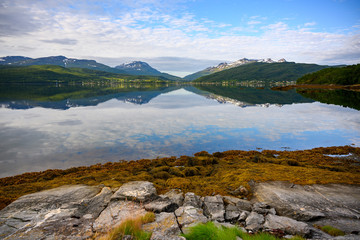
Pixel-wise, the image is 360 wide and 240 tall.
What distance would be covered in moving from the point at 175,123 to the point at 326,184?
24662 mm

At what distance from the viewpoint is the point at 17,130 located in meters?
29.3

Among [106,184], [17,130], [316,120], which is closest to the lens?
[106,184]

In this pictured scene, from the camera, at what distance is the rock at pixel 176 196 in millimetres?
11086

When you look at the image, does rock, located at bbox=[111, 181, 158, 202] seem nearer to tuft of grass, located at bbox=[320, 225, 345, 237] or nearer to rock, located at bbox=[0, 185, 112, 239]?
rock, located at bbox=[0, 185, 112, 239]

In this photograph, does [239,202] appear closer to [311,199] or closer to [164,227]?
[311,199]

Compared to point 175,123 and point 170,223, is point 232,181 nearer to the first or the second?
point 170,223

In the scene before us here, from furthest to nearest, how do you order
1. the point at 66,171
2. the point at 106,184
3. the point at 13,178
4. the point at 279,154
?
the point at 279,154, the point at 66,171, the point at 13,178, the point at 106,184

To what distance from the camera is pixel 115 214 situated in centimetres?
963

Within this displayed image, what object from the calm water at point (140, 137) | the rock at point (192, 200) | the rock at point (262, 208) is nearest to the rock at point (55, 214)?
the rock at point (192, 200)

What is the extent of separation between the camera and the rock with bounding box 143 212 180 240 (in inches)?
299

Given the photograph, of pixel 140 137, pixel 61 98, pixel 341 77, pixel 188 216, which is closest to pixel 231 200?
pixel 188 216

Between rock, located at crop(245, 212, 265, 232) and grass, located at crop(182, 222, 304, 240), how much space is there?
825 millimetres

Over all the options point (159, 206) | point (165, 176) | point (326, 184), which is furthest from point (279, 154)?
point (159, 206)

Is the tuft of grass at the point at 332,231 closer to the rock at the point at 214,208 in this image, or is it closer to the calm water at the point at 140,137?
the rock at the point at 214,208
